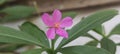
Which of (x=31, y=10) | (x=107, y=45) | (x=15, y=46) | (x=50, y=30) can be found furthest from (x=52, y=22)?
(x=31, y=10)

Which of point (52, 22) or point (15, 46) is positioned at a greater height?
point (15, 46)

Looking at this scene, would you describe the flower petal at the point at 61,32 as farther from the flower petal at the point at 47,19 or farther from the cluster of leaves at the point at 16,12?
the cluster of leaves at the point at 16,12

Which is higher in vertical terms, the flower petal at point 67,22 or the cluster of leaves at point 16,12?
the cluster of leaves at point 16,12

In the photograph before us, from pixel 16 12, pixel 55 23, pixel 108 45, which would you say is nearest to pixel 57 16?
pixel 55 23

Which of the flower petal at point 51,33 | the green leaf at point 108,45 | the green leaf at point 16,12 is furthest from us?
the green leaf at point 16,12

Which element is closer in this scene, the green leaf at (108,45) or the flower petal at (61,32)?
the flower petal at (61,32)

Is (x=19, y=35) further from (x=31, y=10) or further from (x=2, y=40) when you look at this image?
(x=31, y=10)

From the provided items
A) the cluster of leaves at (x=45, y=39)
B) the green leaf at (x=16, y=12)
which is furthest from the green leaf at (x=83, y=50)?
the green leaf at (x=16, y=12)

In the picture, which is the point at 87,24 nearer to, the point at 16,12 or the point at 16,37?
the point at 16,37
